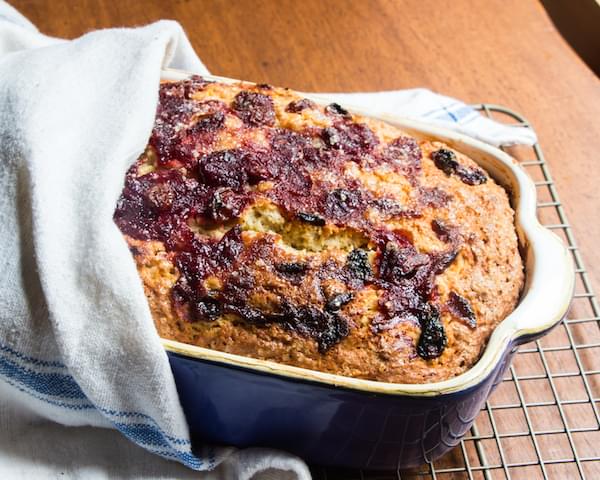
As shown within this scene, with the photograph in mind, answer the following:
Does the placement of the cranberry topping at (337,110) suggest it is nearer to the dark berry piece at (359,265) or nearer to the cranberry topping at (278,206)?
the cranberry topping at (278,206)

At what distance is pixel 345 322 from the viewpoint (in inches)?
51.8

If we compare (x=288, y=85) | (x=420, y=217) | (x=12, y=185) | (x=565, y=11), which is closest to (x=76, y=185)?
(x=12, y=185)

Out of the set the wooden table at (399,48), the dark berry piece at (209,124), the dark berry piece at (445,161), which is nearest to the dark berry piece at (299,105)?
the dark berry piece at (209,124)

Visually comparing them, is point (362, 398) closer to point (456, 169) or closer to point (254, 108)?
point (456, 169)

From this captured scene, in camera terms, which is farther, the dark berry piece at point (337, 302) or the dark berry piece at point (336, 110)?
the dark berry piece at point (336, 110)

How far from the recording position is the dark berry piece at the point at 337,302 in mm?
1318

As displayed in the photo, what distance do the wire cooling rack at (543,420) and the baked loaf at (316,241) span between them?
34 centimetres

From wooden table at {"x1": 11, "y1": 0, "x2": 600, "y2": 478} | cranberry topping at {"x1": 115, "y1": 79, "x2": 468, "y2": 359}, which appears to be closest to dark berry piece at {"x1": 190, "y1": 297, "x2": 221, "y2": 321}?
cranberry topping at {"x1": 115, "y1": 79, "x2": 468, "y2": 359}

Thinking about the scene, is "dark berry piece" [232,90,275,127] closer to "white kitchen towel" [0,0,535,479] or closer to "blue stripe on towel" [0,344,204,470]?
"white kitchen towel" [0,0,535,479]

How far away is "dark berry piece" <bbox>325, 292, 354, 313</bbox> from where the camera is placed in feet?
4.33

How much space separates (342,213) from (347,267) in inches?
4.3

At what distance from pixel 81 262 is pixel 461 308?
66 centimetres

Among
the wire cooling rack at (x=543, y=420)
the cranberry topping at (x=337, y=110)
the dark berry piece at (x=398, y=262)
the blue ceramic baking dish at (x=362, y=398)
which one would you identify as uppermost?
the cranberry topping at (x=337, y=110)

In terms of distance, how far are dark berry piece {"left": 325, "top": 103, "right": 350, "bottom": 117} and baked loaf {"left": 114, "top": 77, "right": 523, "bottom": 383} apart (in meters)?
0.03
